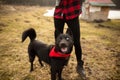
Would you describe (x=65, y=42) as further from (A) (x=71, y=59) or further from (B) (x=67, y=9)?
(A) (x=71, y=59)

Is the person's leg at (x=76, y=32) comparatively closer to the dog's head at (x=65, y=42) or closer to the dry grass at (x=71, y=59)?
the dry grass at (x=71, y=59)

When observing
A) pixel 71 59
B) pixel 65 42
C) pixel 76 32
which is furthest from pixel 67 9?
pixel 71 59

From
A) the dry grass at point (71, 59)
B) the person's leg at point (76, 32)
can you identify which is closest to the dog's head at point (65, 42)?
the person's leg at point (76, 32)

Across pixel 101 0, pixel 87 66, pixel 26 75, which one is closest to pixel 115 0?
pixel 101 0

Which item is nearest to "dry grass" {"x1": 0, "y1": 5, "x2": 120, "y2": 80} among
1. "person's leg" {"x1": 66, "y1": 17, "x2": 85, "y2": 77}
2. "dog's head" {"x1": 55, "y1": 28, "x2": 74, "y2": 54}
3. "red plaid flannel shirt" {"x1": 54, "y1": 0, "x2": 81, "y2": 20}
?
"person's leg" {"x1": 66, "y1": 17, "x2": 85, "y2": 77}

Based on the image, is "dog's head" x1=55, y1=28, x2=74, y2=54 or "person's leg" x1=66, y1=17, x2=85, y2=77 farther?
"person's leg" x1=66, y1=17, x2=85, y2=77

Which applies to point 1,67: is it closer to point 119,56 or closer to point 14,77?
point 14,77

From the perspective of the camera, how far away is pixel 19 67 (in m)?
3.90

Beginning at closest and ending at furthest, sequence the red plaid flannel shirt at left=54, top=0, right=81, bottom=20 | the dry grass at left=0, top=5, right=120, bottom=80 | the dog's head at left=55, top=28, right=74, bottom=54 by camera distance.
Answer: the dog's head at left=55, top=28, right=74, bottom=54 < the red plaid flannel shirt at left=54, top=0, right=81, bottom=20 < the dry grass at left=0, top=5, right=120, bottom=80

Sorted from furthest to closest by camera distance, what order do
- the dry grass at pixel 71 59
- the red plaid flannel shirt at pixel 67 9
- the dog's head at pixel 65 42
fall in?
1. the dry grass at pixel 71 59
2. the red plaid flannel shirt at pixel 67 9
3. the dog's head at pixel 65 42

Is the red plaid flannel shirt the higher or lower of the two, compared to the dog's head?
higher

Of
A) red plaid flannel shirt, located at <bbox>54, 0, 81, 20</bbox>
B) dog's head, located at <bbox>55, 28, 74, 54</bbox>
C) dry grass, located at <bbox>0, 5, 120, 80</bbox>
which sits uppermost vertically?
red plaid flannel shirt, located at <bbox>54, 0, 81, 20</bbox>

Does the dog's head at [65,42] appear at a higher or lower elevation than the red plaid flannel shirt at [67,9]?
lower

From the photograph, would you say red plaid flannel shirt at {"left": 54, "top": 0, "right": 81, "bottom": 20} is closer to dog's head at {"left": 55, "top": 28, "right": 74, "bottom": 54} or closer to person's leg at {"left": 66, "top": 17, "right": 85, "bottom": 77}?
person's leg at {"left": 66, "top": 17, "right": 85, "bottom": 77}
